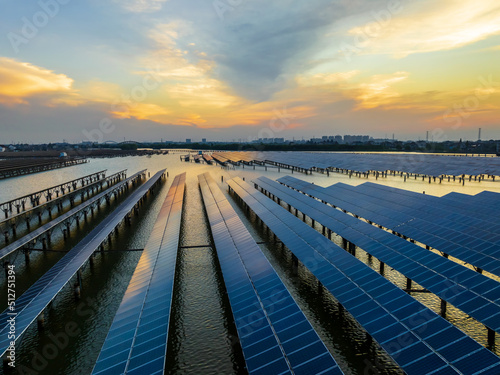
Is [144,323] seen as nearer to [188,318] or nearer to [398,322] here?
[188,318]

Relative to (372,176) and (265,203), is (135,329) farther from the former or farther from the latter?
(372,176)

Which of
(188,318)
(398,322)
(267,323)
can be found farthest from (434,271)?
(188,318)

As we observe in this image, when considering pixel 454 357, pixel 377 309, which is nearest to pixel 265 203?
pixel 377 309

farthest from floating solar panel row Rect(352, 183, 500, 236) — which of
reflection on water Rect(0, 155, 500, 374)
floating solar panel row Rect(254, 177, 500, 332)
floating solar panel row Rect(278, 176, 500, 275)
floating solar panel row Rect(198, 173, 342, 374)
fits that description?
floating solar panel row Rect(198, 173, 342, 374)

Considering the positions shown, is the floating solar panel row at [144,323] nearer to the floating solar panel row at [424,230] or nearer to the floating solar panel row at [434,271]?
the floating solar panel row at [434,271]

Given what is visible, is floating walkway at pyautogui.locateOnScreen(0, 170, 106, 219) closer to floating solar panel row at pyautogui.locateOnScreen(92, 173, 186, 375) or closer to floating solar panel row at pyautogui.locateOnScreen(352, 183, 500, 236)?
floating solar panel row at pyautogui.locateOnScreen(92, 173, 186, 375)
